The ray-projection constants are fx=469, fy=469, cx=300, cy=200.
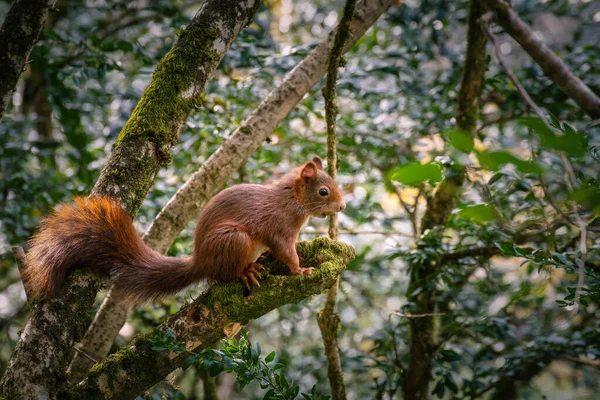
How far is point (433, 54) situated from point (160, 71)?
2.34 metres

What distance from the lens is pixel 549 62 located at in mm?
1987

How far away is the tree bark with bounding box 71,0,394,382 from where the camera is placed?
249cm

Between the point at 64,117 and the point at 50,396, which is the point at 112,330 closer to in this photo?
the point at 50,396

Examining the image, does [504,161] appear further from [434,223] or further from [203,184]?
[434,223]

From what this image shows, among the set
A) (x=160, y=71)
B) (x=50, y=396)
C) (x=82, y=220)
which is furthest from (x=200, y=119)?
(x=50, y=396)

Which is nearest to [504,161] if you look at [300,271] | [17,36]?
[300,271]

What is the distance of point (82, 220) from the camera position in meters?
1.97

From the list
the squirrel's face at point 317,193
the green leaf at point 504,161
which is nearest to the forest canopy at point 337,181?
the green leaf at point 504,161

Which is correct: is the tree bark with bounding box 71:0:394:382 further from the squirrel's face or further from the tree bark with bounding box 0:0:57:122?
the tree bark with bounding box 0:0:57:122

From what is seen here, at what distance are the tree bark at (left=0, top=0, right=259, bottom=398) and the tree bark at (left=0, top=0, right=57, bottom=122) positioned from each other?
0.46m

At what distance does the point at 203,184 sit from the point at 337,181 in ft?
3.38

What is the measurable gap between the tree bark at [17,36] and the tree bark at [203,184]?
94cm

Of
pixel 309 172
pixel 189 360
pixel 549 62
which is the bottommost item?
pixel 189 360

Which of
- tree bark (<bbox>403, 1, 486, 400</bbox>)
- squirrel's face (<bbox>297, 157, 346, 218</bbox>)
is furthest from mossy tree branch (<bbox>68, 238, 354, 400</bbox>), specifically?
tree bark (<bbox>403, 1, 486, 400</bbox>)
